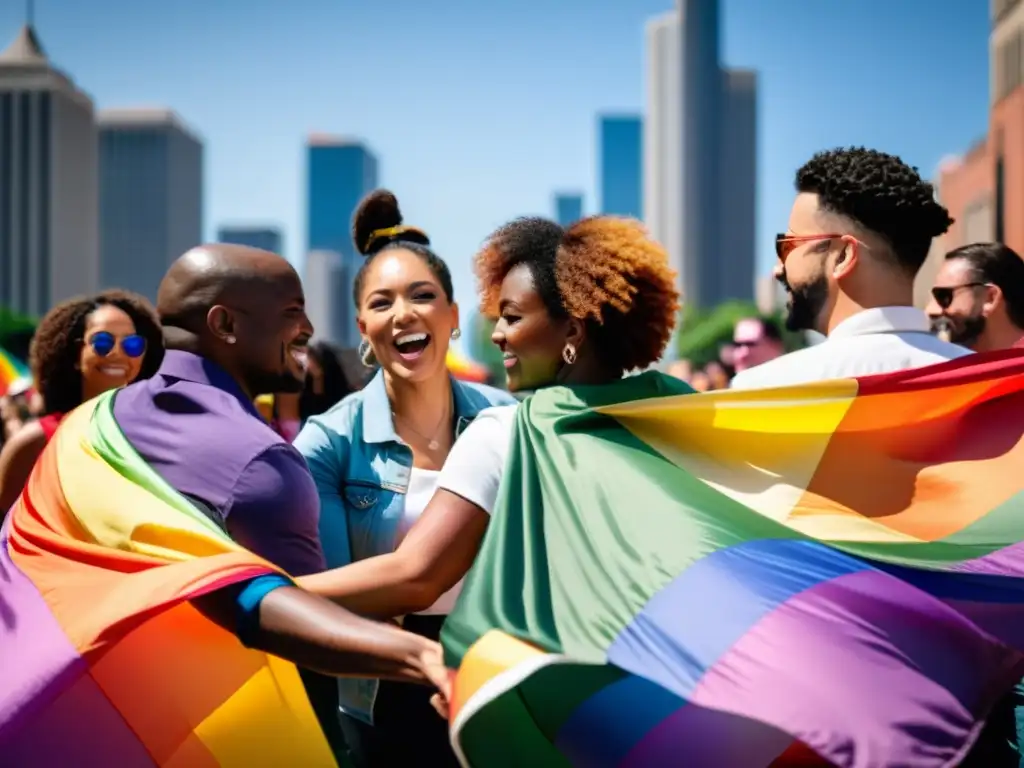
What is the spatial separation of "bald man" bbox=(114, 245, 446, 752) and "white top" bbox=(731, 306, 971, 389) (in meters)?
1.27

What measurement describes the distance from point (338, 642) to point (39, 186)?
438ft

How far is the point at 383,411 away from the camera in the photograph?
441 cm

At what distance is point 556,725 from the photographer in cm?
284

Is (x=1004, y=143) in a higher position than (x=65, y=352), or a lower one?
higher

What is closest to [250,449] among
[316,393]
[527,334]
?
[527,334]

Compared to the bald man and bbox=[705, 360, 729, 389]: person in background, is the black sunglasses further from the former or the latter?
bbox=[705, 360, 729, 389]: person in background

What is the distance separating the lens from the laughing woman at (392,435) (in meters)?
3.79

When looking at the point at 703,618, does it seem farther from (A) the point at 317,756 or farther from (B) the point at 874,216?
(B) the point at 874,216

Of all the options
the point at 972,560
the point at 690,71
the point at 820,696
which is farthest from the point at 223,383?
the point at 690,71

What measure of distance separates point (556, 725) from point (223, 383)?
133 centimetres

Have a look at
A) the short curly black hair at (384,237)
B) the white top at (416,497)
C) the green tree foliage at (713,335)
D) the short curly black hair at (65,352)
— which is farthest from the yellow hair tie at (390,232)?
the green tree foliage at (713,335)

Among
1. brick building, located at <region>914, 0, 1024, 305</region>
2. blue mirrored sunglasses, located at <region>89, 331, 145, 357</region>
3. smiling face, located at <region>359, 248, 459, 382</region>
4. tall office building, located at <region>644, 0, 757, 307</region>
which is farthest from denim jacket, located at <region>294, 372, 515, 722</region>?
tall office building, located at <region>644, 0, 757, 307</region>

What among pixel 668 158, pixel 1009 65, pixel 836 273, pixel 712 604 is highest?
pixel 668 158

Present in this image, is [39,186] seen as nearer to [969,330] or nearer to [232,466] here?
[969,330]
